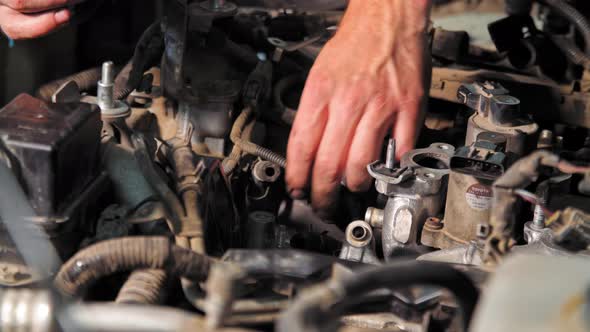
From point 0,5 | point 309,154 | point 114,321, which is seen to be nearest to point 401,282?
point 114,321

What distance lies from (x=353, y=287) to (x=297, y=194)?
31.1 inches

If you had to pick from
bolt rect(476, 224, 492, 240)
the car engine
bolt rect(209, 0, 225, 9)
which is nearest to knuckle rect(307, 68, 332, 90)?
the car engine

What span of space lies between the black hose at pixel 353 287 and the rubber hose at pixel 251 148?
0.68 meters

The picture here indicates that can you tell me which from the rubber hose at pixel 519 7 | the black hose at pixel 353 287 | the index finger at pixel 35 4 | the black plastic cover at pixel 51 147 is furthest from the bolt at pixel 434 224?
the rubber hose at pixel 519 7

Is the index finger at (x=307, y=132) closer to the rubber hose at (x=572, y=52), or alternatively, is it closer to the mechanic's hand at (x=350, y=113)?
the mechanic's hand at (x=350, y=113)

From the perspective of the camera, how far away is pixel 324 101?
63.9 inches

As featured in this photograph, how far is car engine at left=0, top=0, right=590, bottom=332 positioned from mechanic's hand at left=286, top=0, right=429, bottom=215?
0.18 feet

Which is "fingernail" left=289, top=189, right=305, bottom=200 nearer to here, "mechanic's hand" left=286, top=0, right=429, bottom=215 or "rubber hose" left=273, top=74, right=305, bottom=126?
"mechanic's hand" left=286, top=0, right=429, bottom=215

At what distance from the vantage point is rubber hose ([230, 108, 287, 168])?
161 cm

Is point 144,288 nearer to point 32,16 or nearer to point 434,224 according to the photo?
point 434,224

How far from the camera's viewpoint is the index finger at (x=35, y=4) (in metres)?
1.72

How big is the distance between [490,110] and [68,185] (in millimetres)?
783

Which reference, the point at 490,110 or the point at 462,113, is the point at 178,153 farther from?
the point at 462,113

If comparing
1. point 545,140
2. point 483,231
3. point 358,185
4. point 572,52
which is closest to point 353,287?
point 483,231
